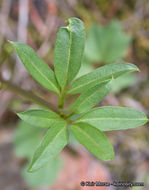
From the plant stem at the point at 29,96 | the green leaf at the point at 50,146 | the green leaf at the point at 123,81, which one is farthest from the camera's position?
the green leaf at the point at 123,81

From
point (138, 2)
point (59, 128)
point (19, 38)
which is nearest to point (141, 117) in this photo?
point (59, 128)

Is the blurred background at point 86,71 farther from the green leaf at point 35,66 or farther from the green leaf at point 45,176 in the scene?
the green leaf at point 35,66

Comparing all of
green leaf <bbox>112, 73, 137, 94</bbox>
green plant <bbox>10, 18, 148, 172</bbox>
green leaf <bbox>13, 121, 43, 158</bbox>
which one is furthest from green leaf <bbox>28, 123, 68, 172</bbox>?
green leaf <bbox>13, 121, 43, 158</bbox>

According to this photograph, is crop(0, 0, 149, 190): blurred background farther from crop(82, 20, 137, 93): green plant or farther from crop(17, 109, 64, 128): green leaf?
crop(17, 109, 64, 128): green leaf

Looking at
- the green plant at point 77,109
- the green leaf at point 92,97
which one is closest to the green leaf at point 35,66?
the green plant at point 77,109

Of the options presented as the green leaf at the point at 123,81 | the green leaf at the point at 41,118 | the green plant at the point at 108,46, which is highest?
the green leaf at the point at 41,118

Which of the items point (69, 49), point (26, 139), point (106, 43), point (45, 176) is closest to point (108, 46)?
point (106, 43)

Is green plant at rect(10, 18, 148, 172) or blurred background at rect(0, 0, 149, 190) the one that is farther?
blurred background at rect(0, 0, 149, 190)
